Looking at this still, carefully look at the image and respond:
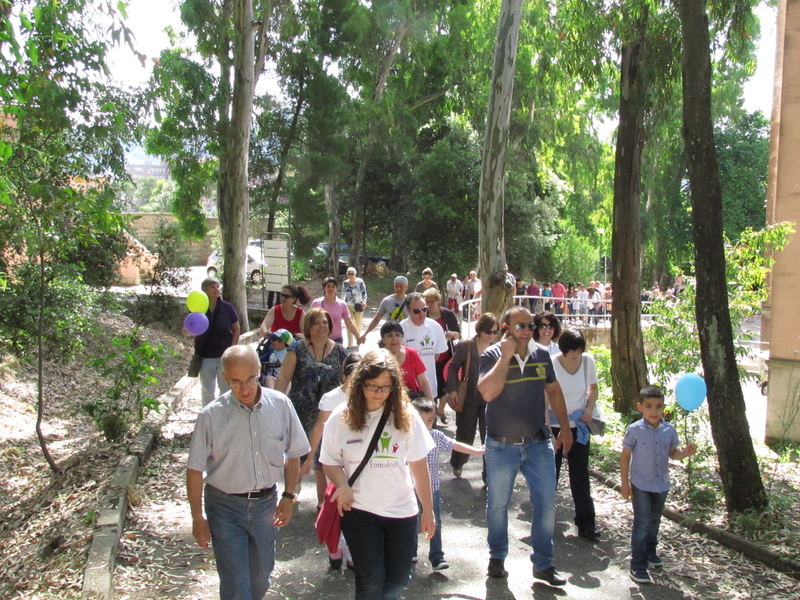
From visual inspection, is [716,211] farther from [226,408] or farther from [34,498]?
[34,498]

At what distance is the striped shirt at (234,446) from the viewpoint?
412cm

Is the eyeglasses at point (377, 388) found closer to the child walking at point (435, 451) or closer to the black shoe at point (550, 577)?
the child walking at point (435, 451)

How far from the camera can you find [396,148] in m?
33.4

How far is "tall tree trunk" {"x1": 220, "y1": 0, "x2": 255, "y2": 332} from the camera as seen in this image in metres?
15.6

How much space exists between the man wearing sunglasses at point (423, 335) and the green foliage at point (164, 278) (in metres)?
11.7

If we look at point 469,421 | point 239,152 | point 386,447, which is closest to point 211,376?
point 469,421

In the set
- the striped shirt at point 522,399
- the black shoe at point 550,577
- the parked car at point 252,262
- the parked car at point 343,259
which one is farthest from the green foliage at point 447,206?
the black shoe at point 550,577

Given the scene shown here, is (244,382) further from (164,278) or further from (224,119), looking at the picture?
(224,119)

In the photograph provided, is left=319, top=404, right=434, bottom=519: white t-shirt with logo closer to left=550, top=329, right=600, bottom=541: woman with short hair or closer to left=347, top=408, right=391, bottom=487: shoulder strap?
left=347, top=408, right=391, bottom=487: shoulder strap

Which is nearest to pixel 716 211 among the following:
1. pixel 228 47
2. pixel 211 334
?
pixel 211 334

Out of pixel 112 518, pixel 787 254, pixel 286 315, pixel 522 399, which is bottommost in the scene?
pixel 112 518

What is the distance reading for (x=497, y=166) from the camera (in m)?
13.4

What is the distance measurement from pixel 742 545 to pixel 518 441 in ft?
7.48

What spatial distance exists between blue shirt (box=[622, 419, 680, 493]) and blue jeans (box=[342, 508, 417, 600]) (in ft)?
7.38
